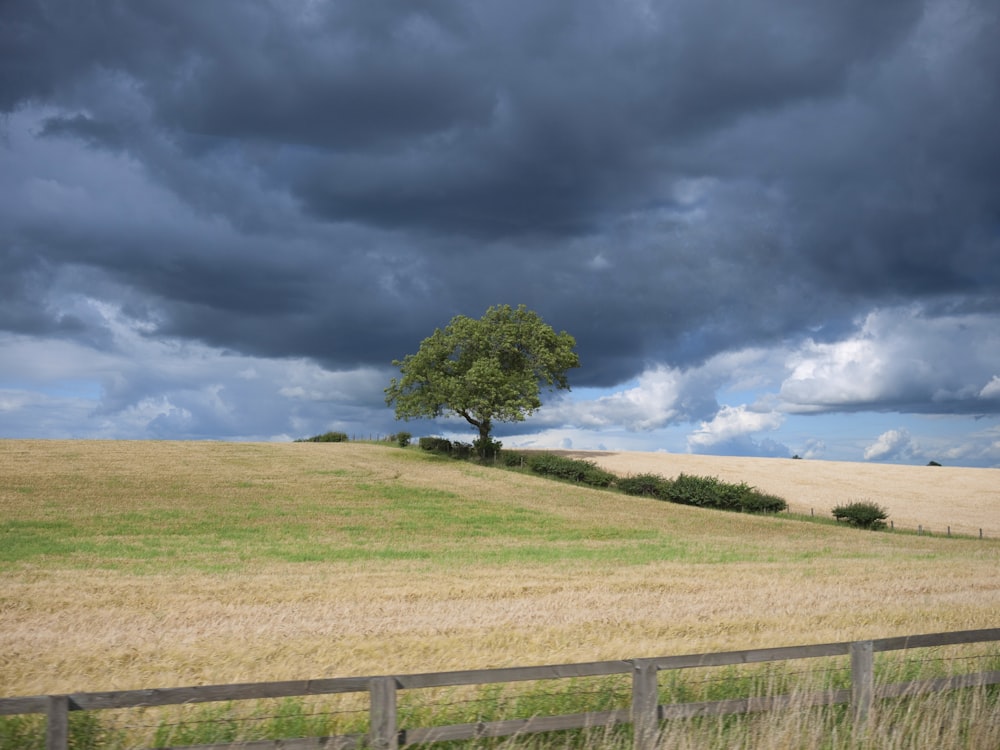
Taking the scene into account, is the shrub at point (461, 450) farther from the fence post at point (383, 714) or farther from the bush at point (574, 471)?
the fence post at point (383, 714)

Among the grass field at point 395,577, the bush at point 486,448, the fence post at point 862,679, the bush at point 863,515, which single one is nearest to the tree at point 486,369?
the bush at point 486,448

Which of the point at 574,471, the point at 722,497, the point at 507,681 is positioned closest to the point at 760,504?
the point at 722,497

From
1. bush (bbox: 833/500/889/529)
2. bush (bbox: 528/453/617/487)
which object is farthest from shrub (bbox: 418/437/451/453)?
bush (bbox: 833/500/889/529)

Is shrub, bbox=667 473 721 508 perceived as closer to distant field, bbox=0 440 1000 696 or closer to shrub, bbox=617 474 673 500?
shrub, bbox=617 474 673 500

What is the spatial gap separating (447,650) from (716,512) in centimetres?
4350

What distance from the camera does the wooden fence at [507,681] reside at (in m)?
7.02

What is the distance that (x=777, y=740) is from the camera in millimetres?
8891

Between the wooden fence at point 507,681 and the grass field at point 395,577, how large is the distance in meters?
5.39

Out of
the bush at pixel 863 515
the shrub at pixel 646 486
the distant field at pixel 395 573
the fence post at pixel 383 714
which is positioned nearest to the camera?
the fence post at pixel 383 714

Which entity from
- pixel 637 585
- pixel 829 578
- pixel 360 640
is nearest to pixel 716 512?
pixel 829 578

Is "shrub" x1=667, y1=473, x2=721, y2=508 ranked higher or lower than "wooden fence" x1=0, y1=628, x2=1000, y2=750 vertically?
higher

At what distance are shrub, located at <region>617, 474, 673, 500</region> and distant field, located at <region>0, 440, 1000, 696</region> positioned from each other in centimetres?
356

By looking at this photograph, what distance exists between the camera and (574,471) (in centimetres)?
6575

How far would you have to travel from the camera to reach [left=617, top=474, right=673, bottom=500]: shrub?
61.2m
